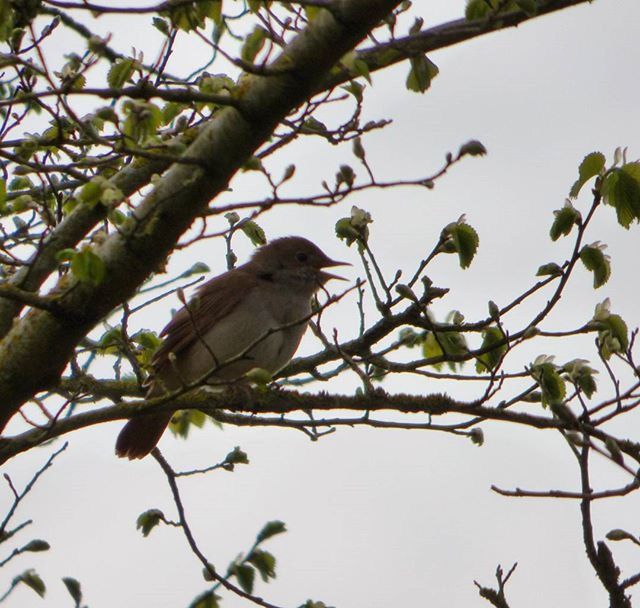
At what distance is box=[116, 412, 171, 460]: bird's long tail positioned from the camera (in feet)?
27.9

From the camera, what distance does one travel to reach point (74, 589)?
542 centimetres

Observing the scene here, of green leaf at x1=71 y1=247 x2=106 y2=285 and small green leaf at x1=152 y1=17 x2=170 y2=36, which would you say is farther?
small green leaf at x1=152 y1=17 x2=170 y2=36

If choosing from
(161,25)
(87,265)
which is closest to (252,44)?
(87,265)

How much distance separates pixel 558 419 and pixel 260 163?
173 cm

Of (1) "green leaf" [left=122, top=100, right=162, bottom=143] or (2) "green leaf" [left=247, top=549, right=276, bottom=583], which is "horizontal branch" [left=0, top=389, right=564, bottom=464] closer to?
(2) "green leaf" [left=247, top=549, right=276, bottom=583]

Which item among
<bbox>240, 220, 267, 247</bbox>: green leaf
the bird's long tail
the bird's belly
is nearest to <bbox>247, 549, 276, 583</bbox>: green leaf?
<bbox>240, 220, 267, 247</bbox>: green leaf

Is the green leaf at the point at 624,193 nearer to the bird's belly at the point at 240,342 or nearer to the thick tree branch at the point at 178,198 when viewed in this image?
the thick tree branch at the point at 178,198

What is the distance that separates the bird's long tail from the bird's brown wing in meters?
0.54

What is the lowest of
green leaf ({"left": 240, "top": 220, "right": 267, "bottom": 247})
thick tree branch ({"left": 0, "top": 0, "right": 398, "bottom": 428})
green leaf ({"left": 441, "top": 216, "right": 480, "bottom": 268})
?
thick tree branch ({"left": 0, "top": 0, "right": 398, "bottom": 428})

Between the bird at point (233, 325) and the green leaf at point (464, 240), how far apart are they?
2.39 meters

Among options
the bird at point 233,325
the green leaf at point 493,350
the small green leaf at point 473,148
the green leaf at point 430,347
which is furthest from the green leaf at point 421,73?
the bird at point 233,325

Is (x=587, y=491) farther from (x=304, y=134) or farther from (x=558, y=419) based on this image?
(x=304, y=134)

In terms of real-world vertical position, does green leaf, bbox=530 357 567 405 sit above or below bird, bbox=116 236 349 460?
below

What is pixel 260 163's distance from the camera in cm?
533
